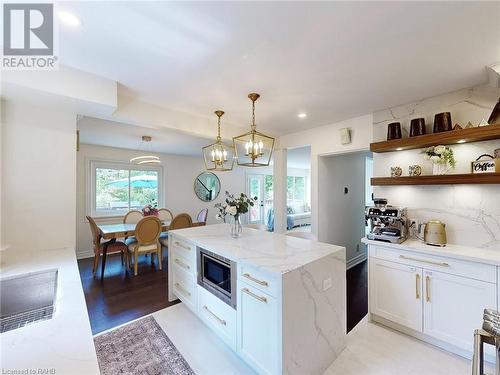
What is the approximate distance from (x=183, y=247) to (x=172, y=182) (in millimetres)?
3889

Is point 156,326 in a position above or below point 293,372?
below

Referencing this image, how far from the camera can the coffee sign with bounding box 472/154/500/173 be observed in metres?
1.95

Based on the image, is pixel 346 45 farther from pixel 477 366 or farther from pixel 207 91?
pixel 477 366

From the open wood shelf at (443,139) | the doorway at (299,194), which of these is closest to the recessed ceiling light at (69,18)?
the open wood shelf at (443,139)

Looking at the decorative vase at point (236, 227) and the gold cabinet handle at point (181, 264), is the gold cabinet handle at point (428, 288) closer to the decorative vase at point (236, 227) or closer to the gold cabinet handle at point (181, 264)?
the decorative vase at point (236, 227)

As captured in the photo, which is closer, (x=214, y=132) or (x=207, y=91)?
(x=207, y=91)

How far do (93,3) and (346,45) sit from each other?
1.59 m

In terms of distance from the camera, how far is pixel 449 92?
2.32 meters

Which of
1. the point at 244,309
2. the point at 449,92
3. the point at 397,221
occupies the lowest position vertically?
the point at 244,309

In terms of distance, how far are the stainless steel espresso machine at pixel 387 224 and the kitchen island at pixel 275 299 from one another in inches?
28.4

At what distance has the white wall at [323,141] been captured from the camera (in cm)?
305

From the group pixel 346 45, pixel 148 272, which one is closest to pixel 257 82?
pixel 346 45

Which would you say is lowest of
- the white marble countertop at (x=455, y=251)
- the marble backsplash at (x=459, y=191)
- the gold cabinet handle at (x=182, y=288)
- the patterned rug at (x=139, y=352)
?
the patterned rug at (x=139, y=352)

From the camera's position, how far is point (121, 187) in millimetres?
5320
